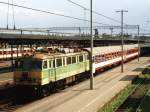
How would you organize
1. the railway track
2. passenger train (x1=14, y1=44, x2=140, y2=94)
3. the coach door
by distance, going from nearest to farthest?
1. the railway track
2. passenger train (x1=14, y1=44, x2=140, y2=94)
3. the coach door

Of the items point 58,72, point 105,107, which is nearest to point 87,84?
point 58,72

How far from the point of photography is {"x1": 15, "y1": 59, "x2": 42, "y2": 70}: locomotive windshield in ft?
85.6

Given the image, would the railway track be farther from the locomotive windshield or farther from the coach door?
the locomotive windshield

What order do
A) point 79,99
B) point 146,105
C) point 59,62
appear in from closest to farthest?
1. point 146,105
2. point 79,99
3. point 59,62

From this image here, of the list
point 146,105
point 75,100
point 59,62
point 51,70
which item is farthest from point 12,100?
point 146,105

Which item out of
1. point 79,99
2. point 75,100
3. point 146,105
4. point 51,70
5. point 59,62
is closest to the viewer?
point 146,105

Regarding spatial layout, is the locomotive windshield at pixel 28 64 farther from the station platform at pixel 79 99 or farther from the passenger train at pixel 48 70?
the station platform at pixel 79 99

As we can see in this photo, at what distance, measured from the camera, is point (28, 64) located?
26.4 m

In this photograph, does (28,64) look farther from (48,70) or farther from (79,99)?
(79,99)

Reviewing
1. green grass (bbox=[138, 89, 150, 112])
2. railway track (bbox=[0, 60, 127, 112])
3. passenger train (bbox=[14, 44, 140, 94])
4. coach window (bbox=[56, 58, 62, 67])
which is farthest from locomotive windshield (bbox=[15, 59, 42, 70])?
green grass (bbox=[138, 89, 150, 112])

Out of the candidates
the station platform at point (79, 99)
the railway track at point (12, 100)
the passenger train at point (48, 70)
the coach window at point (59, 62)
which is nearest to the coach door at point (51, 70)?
the passenger train at point (48, 70)

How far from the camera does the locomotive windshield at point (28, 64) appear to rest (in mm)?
26094

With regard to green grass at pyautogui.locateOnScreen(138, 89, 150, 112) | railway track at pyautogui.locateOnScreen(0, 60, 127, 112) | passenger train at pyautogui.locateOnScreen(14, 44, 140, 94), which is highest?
passenger train at pyautogui.locateOnScreen(14, 44, 140, 94)

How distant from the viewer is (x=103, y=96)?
27922 mm
